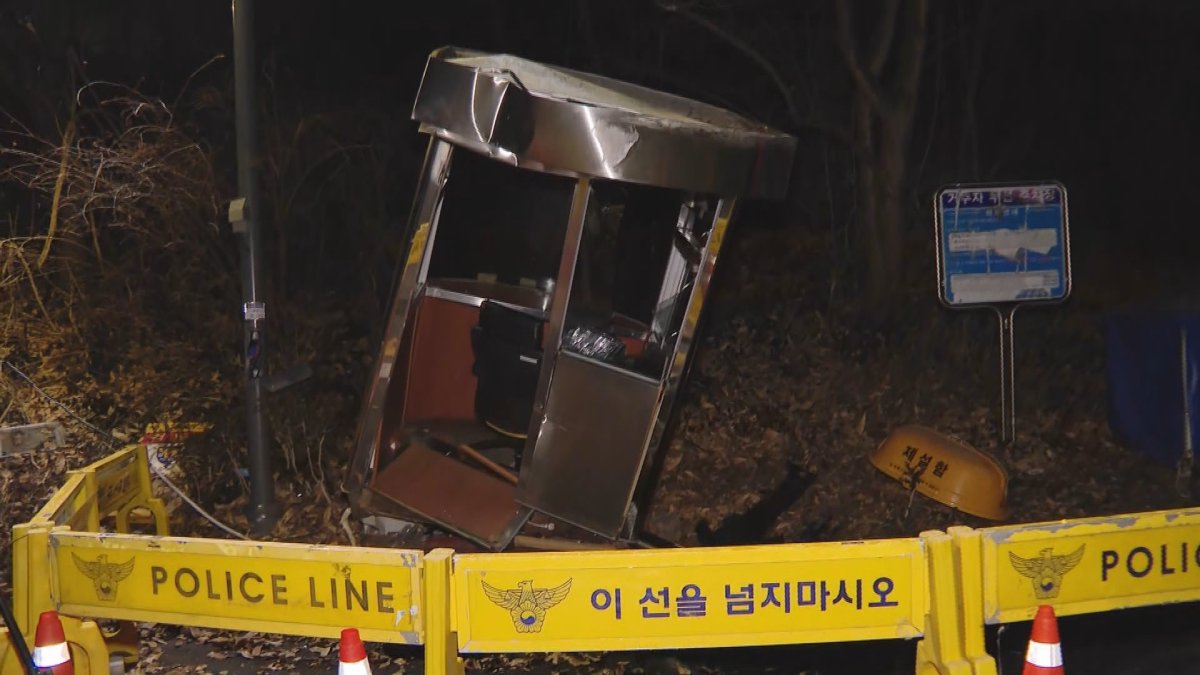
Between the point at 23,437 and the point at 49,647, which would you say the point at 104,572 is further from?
the point at 23,437

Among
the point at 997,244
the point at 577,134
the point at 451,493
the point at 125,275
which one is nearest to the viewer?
the point at 577,134

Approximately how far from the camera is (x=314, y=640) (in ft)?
19.1

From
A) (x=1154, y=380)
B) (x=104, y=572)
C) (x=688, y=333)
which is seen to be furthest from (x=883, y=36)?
(x=104, y=572)

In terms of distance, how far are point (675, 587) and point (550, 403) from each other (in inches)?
75.2

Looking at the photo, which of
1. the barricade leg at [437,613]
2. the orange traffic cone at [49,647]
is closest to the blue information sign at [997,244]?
the barricade leg at [437,613]

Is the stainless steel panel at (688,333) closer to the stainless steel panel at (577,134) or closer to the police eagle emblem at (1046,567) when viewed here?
the stainless steel panel at (577,134)

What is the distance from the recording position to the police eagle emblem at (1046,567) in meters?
3.79

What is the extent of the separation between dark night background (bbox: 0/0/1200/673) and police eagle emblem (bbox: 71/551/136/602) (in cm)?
295

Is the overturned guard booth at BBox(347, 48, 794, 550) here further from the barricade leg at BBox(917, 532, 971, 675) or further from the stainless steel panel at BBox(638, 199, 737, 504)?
the barricade leg at BBox(917, 532, 971, 675)

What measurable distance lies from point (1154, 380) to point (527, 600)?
20.5 feet

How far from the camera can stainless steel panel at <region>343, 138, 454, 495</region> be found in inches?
216

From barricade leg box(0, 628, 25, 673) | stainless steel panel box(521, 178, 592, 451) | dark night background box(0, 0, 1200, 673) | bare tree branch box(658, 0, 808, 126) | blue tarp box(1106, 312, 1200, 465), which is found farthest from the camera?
bare tree branch box(658, 0, 808, 126)

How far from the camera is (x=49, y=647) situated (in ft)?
12.3

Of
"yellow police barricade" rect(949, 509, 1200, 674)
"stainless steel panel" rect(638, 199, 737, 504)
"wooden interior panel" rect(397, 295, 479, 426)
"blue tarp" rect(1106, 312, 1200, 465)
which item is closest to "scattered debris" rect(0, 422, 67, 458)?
"wooden interior panel" rect(397, 295, 479, 426)
